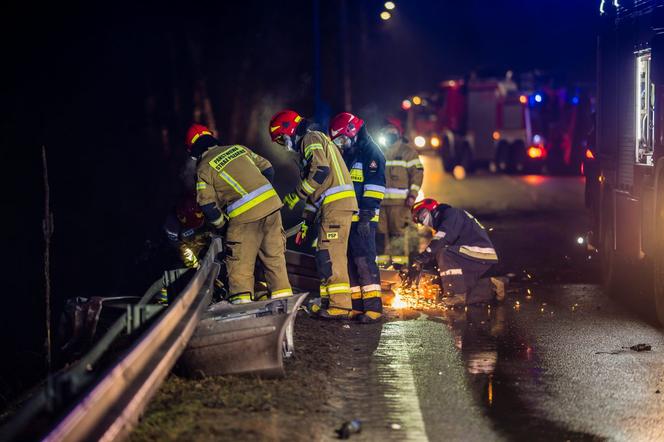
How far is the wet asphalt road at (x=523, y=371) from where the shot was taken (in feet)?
18.5

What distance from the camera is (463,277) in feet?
31.7

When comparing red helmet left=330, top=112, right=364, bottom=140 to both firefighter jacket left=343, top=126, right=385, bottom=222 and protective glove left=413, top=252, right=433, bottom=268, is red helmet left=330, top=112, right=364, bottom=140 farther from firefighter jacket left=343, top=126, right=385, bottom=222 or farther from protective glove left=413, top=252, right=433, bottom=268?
protective glove left=413, top=252, right=433, bottom=268

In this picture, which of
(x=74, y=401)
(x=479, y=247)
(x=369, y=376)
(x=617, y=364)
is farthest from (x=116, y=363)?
(x=479, y=247)

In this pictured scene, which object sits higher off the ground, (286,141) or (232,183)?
(286,141)

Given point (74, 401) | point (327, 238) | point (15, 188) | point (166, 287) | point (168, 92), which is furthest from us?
point (168, 92)

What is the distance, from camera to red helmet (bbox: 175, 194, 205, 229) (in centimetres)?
895

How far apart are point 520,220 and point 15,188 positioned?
832cm

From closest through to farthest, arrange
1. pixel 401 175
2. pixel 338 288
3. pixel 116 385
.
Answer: pixel 116 385 → pixel 338 288 → pixel 401 175

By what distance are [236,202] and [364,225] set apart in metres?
1.51

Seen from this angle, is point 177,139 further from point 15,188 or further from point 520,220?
point 520,220

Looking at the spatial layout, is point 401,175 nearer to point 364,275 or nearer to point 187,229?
point 364,275

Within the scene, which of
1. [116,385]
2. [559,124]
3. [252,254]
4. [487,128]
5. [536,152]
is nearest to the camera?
[116,385]

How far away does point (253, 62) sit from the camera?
944 inches

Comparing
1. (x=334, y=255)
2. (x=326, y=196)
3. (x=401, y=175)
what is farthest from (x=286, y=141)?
(x=401, y=175)
